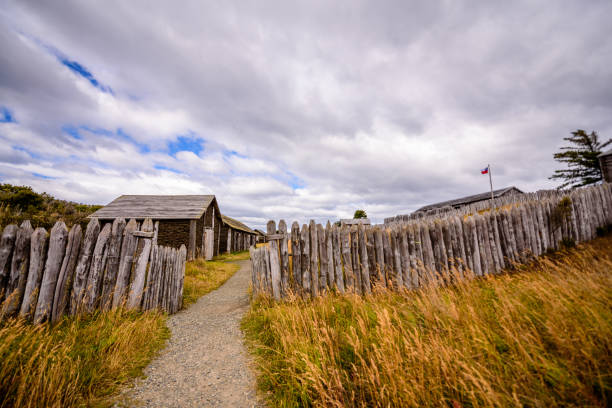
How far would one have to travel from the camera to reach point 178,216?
1614 cm

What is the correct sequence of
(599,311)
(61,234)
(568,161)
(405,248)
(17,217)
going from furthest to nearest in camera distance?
1. (568,161)
2. (17,217)
3. (405,248)
4. (61,234)
5. (599,311)

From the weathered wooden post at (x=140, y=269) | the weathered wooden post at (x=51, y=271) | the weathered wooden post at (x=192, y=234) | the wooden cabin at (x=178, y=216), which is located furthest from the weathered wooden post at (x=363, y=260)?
the weathered wooden post at (x=192, y=234)

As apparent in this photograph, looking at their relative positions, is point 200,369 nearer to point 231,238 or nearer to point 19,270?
point 19,270

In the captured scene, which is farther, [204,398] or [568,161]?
[568,161]

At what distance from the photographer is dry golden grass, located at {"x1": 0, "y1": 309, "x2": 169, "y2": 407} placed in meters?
1.99

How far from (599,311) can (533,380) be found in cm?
104

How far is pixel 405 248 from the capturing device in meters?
5.54

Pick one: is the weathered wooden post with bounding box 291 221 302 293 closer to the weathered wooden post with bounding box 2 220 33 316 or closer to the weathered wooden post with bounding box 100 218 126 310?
the weathered wooden post with bounding box 100 218 126 310

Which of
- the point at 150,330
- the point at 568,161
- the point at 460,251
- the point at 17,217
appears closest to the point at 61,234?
the point at 150,330

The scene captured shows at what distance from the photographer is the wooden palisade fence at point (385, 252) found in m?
5.19

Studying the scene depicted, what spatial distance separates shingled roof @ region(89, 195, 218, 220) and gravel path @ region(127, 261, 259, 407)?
1285cm

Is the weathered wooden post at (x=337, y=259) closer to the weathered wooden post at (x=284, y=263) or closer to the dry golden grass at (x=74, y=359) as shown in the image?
the weathered wooden post at (x=284, y=263)

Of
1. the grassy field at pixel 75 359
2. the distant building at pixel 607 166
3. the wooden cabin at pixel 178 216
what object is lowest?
the grassy field at pixel 75 359

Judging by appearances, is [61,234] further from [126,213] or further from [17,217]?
[126,213]
